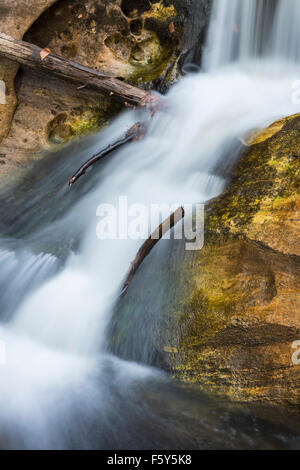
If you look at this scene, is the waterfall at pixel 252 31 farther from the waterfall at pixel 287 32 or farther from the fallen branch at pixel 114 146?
the fallen branch at pixel 114 146

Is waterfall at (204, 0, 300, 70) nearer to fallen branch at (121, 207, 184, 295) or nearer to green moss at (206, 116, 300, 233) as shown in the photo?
green moss at (206, 116, 300, 233)

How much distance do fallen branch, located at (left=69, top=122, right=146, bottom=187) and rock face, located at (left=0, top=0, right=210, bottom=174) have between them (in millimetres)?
674

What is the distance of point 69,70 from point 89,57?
68 centimetres

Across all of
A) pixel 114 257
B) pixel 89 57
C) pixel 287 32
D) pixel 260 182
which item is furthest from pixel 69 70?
pixel 287 32

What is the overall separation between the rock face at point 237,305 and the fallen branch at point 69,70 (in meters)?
2.19

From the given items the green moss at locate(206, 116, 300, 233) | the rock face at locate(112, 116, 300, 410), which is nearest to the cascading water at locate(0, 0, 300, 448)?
the rock face at locate(112, 116, 300, 410)

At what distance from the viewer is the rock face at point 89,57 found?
5.01m

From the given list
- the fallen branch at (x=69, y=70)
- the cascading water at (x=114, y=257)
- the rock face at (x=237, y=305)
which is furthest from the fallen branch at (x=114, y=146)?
the rock face at (x=237, y=305)

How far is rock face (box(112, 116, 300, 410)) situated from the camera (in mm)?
2818

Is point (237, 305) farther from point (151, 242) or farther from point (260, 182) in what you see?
point (260, 182)

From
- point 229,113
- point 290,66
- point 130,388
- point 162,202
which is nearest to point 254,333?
point 130,388

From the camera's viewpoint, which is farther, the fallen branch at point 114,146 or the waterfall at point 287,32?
the waterfall at point 287,32

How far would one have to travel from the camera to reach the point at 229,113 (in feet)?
15.2
